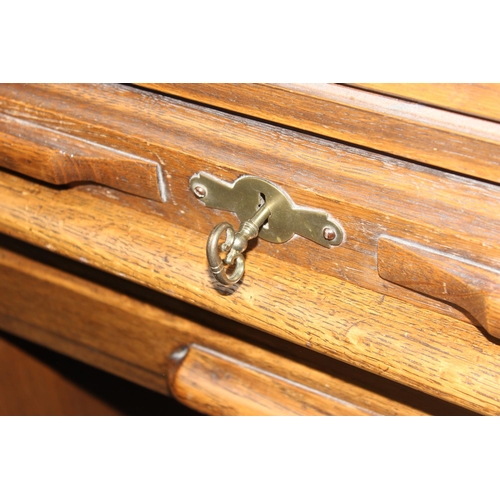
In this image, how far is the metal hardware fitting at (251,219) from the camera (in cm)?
40

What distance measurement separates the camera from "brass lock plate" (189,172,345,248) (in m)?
0.40

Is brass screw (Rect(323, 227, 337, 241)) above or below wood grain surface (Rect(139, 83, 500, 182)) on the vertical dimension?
below

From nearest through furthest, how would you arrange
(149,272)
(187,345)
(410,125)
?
(410,125) < (149,272) < (187,345)

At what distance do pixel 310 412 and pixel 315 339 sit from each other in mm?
122

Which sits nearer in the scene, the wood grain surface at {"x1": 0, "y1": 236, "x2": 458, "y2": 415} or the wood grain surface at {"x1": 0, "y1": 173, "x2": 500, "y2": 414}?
the wood grain surface at {"x1": 0, "y1": 173, "x2": 500, "y2": 414}

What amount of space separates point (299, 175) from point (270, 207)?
30 millimetres

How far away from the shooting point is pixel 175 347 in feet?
1.91

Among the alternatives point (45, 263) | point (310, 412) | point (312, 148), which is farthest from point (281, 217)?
point (45, 263)

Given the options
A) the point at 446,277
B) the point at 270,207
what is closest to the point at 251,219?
the point at 270,207

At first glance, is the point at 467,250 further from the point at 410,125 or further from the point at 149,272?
the point at 149,272

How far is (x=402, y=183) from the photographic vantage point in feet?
1.20

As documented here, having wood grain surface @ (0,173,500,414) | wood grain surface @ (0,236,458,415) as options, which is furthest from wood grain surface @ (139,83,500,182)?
wood grain surface @ (0,236,458,415)

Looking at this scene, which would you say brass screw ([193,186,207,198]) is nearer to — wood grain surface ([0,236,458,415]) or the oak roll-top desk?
the oak roll-top desk

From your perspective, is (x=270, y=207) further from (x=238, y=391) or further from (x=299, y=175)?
(x=238, y=391)
